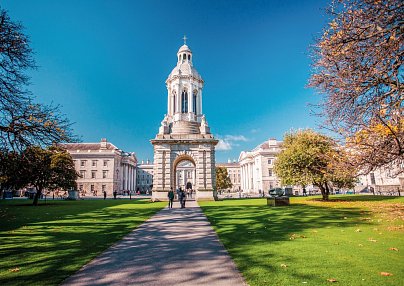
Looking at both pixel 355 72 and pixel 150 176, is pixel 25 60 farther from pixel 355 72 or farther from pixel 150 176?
pixel 150 176

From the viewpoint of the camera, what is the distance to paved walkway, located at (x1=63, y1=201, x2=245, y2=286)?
17.6 ft

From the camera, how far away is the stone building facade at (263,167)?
256ft

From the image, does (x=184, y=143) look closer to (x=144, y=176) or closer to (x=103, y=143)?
(x=103, y=143)

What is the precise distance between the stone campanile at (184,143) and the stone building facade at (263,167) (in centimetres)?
4263

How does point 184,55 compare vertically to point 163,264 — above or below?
above

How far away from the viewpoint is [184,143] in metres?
34.9

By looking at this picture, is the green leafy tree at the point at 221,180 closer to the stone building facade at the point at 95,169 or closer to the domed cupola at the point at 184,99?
the stone building facade at the point at 95,169

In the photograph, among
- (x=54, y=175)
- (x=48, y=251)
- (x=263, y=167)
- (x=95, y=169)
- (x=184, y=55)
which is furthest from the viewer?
(x=263, y=167)

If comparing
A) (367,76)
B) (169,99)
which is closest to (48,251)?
(367,76)

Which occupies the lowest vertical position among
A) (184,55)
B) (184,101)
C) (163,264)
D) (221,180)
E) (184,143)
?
(163,264)

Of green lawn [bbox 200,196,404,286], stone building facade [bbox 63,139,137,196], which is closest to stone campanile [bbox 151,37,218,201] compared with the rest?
green lawn [bbox 200,196,404,286]

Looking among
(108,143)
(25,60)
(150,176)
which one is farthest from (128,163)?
(25,60)

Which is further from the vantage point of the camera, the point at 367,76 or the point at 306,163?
the point at 306,163

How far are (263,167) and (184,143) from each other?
48880 mm
